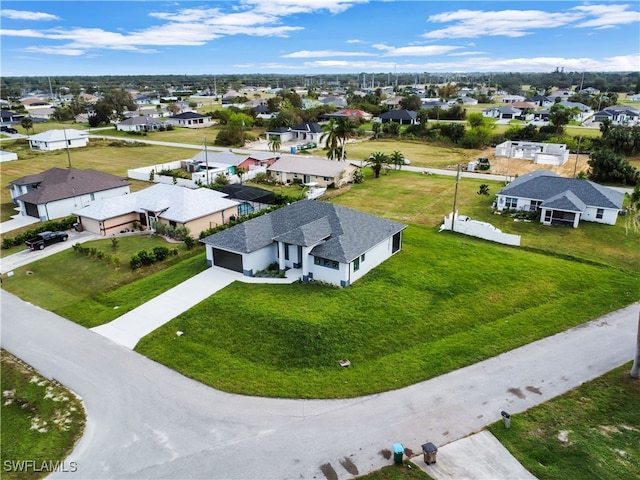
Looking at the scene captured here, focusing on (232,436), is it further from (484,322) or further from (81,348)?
(484,322)

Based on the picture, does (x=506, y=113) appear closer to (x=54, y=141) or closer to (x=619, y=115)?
(x=619, y=115)

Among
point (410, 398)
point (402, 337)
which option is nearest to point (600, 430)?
point (410, 398)

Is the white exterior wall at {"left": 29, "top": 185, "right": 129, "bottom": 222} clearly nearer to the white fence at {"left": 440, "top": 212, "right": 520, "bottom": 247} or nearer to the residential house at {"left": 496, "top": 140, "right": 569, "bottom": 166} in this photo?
the white fence at {"left": 440, "top": 212, "right": 520, "bottom": 247}

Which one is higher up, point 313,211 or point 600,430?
point 313,211

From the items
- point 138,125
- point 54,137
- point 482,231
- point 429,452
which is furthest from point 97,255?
point 138,125

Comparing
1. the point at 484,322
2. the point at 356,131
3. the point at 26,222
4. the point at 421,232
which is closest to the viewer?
the point at 484,322

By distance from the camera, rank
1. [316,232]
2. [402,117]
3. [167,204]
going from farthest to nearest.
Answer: [402,117] → [167,204] → [316,232]
